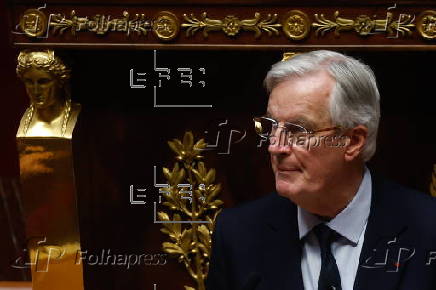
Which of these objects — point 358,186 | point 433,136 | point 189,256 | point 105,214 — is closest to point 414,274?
point 358,186

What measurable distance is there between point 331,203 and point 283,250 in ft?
0.41

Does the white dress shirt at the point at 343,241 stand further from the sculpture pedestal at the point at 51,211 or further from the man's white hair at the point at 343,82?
the sculpture pedestal at the point at 51,211

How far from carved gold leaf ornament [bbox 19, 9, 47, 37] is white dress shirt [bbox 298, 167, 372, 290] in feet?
2.10

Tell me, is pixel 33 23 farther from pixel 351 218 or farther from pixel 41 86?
pixel 351 218

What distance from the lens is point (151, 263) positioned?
1.81 metres

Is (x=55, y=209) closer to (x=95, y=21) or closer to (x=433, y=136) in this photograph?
(x=95, y=21)

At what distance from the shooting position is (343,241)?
1377 millimetres

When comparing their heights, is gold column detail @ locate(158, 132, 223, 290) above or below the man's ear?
below

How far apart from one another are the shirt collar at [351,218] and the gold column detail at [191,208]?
0.39 m

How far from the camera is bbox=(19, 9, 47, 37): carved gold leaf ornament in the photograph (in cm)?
156

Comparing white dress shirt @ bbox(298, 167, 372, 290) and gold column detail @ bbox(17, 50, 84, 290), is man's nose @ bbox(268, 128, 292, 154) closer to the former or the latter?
white dress shirt @ bbox(298, 167, 372, 290)

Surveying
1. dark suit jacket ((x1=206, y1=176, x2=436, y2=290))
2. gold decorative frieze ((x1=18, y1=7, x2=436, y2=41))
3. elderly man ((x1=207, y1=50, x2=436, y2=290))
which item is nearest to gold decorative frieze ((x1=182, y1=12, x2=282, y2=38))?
gold decorative frieze ((x1=18, y1=7, x2=436, y2=41))

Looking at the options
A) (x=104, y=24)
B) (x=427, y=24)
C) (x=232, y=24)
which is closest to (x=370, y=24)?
(x=427, y=24)

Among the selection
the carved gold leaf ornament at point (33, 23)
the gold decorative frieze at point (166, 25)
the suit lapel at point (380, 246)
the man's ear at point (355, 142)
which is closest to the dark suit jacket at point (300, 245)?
the suit lapel at point (380, 246)
